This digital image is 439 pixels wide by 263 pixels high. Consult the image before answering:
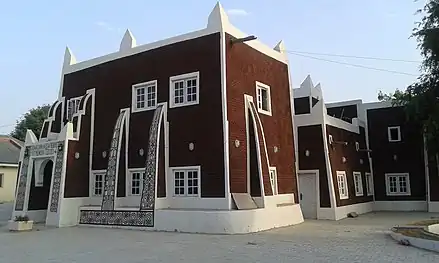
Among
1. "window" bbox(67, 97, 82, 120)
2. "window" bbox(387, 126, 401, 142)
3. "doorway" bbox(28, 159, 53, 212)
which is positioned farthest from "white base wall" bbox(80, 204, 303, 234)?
"window" bbox(387, 126, 401, 142)

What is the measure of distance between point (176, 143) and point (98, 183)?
465 centimetres

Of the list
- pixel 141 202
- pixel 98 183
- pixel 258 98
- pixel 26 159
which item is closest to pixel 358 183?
pixel 258 98

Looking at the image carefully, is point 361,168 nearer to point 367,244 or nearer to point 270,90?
point 270,90

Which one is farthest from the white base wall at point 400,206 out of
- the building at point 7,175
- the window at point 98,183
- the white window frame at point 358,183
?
the building at point 7,175

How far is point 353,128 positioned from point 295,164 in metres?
6.72

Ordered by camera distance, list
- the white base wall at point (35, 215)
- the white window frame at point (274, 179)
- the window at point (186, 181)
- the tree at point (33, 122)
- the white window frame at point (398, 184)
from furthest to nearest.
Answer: the tree at point (33, 122)
the white window frame at point (398, 184)
the white base wall at point (35, 215)
the white window frame at point (274, 179)
the window at point (186, 181)

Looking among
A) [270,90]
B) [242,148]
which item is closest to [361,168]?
[270,90]

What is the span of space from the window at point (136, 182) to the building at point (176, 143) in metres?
0.04

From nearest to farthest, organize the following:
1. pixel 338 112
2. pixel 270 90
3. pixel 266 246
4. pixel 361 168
→ pixel 266 246 < pixel 270 90 < pixel 361 168 < pixel 338 112

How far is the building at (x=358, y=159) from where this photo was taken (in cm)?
2061

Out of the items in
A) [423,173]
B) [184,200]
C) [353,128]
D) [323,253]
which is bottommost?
[323,253]

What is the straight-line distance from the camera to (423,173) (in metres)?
24.7

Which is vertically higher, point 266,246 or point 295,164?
point 295,164

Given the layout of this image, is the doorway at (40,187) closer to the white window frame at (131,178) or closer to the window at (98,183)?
the window at (98,183)
